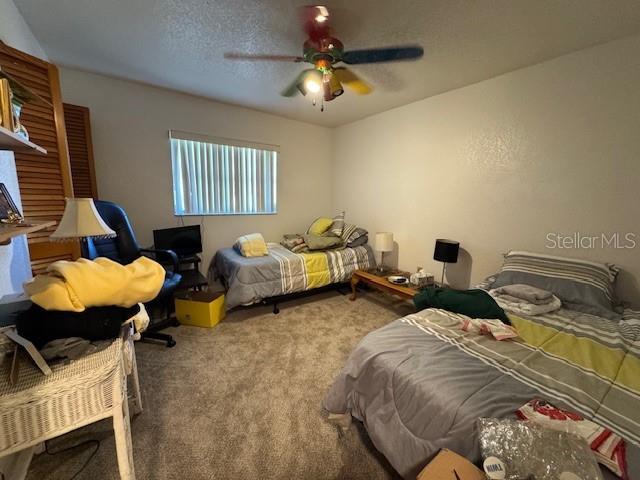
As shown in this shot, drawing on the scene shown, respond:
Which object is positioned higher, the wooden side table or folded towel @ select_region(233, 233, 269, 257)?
folded towel @ select_region(233, 233, 269, 257)

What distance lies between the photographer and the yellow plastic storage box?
2502mm

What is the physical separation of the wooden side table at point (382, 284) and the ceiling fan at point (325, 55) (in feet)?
6.51

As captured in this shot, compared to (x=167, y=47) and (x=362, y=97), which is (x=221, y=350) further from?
(x=362, y=97)

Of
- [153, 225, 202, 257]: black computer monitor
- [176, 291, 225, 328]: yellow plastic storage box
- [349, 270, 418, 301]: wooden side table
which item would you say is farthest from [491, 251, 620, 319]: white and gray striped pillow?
[153, 225, 202, 257]: black computer monitor

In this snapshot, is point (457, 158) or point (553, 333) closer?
point (553, 333)

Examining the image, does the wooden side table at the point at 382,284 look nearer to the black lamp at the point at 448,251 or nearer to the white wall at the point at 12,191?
the black lamp at the point at 448,251

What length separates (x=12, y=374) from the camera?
2.52 feet

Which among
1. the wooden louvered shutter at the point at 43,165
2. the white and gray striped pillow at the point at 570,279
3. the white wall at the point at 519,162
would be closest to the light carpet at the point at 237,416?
the wooden louvered shutter at the point at 43,165

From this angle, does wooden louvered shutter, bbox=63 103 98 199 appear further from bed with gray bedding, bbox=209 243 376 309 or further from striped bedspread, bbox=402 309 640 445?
striped bedspread, bbox=402 309 640 445

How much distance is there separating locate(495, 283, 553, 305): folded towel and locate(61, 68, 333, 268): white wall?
3031 millimetres

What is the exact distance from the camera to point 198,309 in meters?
2.51

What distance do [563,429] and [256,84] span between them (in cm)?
325

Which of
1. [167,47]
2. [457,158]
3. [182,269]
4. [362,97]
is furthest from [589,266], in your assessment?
[182,269]

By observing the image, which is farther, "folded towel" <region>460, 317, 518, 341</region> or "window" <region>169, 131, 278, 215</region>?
"window" <region>169, 131, 278, 215</region>
